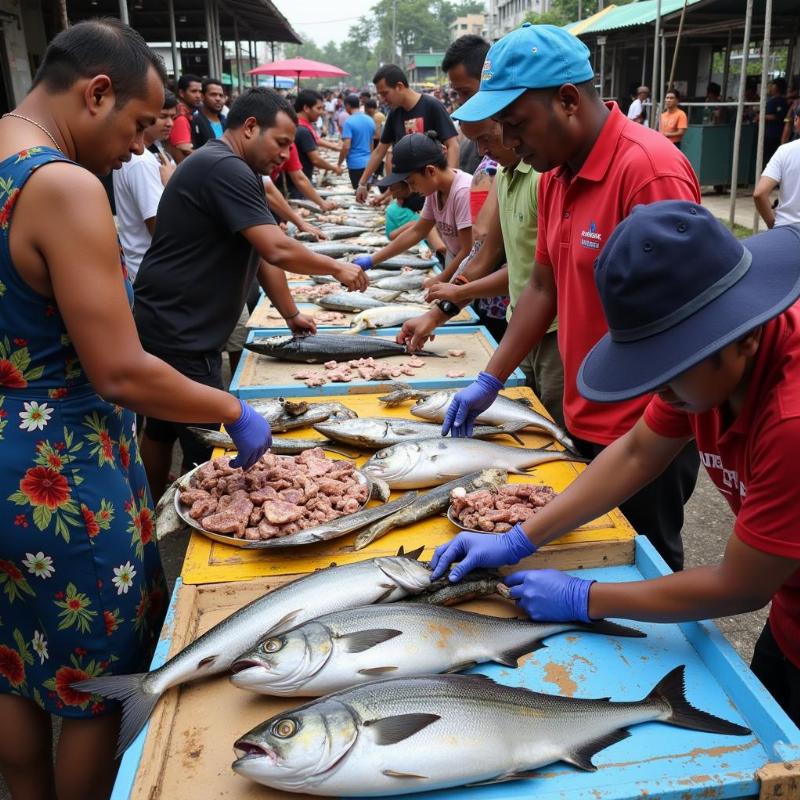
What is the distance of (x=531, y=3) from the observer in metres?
69.9

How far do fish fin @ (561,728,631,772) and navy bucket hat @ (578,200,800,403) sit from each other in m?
0.77

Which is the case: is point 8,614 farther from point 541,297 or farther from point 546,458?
point 541,297

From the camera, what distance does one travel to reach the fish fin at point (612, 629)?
6.57 ft

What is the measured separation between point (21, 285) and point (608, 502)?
169cm

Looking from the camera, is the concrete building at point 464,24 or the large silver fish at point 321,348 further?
the concrete building at point 464,24

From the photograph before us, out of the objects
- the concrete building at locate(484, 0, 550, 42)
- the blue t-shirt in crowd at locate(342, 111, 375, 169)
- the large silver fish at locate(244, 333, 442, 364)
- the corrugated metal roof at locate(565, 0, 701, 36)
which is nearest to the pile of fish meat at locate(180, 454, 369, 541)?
the large silver fish at locate(244, 333, 442, 364)

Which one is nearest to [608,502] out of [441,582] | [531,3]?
[441,582]

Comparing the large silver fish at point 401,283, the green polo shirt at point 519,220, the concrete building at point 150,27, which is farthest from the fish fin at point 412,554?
the concrete building at point 150,27

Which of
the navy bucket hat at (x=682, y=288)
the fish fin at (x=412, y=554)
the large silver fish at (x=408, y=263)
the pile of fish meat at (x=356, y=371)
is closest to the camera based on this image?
the navy bucket hat at (x=682, y=288)

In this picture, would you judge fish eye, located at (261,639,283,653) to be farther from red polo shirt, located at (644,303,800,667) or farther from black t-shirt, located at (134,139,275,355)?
black t-shirt, located at (134,139,275,355)

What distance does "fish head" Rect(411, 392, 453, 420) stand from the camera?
339 cm

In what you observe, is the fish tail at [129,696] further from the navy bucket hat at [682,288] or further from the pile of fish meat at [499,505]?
the navy bucket hat at [682,288]

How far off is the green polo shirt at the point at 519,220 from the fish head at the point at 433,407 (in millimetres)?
691

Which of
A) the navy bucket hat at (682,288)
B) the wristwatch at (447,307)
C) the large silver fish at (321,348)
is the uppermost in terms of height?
the navy bucket hat at (682,288)
